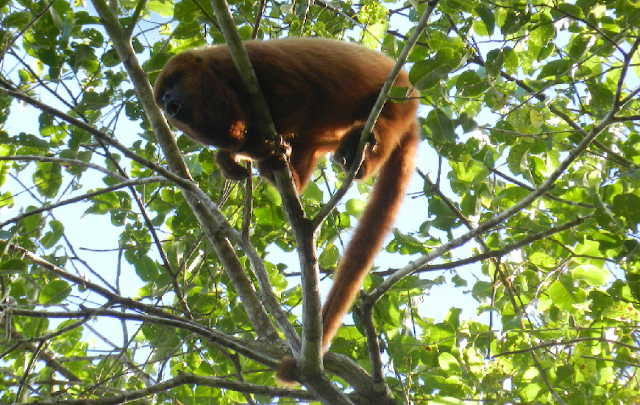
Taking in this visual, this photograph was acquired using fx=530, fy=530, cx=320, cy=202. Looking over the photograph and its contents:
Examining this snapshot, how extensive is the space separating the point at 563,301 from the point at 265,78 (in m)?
2.11

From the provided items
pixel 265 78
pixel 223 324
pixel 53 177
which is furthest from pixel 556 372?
pixel 53 177

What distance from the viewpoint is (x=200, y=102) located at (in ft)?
9.66

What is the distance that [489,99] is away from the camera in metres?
2.60

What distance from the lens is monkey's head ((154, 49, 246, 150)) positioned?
9.29 feet

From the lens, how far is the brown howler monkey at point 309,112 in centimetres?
284

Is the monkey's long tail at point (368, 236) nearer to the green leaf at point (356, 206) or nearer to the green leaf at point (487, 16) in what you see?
the green leaf at point (356, 206)

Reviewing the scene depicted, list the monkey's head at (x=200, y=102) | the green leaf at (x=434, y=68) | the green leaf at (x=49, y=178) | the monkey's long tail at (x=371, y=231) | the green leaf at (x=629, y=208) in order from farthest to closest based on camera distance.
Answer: the green leaf at (x=49, y=178), the monkey's head at (x=200, y=102), the monkey's long tail at (x=371, y=231), the green leaf at (x=629, y=208), the green leaf at (x=434, y=68)

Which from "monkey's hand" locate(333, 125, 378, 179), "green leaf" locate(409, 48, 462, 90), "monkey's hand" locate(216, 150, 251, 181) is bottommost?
"green leaf" locate(409, 48, 462, 90)

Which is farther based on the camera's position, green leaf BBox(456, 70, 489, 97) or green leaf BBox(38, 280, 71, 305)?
green leaf BBox(38, 280, 71, 305)

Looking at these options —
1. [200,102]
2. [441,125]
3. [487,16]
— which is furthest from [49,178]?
[487,16]

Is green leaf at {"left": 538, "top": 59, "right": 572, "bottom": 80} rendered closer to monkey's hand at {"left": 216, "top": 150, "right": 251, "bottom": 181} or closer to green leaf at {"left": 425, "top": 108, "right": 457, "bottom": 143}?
green leaf at {"left": 425, "top": 108, "right": 457, "bottom": 143}

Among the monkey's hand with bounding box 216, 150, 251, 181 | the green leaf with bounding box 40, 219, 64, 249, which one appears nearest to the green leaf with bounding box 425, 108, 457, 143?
the monkey's hand with bounding box 216, 150, 251, 181

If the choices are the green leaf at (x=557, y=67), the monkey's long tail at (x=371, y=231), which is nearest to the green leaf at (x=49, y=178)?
the monkey's long tail at (x=371, y=231)

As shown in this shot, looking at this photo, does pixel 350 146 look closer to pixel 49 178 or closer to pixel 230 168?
pixel 230 168
